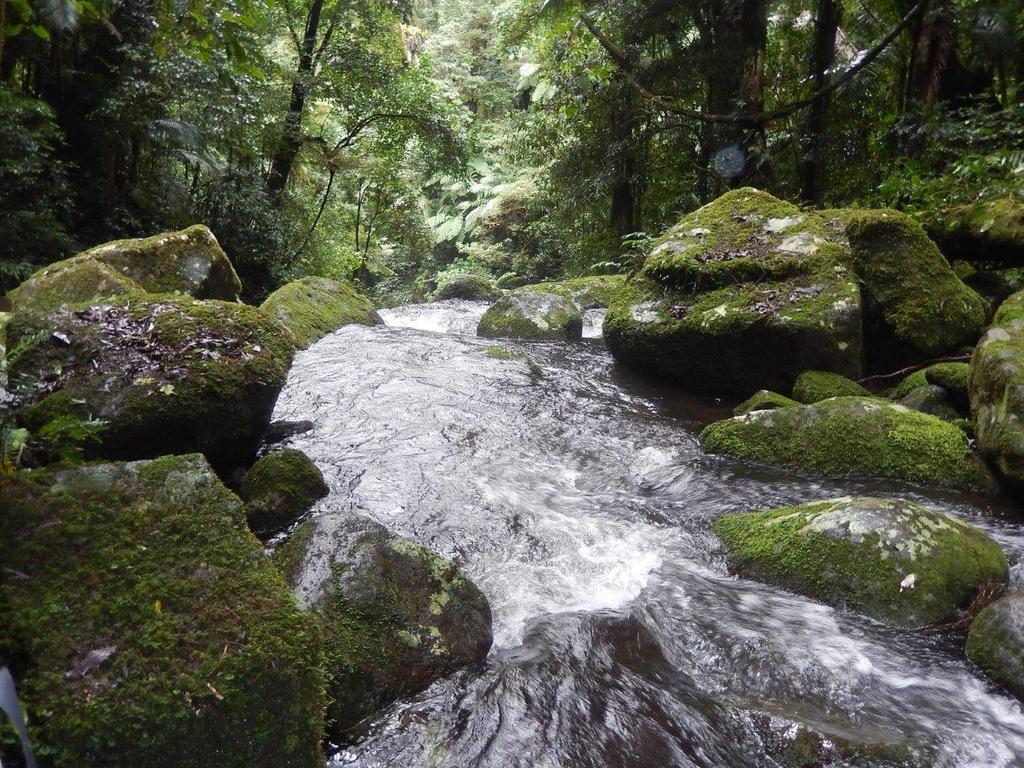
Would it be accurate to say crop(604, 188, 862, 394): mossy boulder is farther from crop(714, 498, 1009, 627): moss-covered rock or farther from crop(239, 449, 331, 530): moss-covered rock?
crop(239, 449, 331, 530): moss-covered rock

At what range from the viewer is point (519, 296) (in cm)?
1109

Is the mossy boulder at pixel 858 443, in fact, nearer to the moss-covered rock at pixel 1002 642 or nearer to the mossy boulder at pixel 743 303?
the mossy boulder at pixel 743 303

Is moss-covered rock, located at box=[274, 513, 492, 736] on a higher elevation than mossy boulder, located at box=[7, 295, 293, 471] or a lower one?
lower

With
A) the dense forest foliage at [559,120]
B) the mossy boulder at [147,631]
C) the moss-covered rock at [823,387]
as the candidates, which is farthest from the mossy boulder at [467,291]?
the mossy boulder at [147,631]

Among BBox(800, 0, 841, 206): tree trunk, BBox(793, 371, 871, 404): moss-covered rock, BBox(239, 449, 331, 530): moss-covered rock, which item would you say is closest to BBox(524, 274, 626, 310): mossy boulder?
→ BBox(800, 0, 841, 206): tree trunk

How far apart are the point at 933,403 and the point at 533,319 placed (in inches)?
233

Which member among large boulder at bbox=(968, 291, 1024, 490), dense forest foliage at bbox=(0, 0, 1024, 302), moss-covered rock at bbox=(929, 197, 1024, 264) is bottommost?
large boulder at bbox=(968, 291, 1024, 490)

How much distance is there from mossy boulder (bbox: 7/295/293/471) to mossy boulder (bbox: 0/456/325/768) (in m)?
1.51

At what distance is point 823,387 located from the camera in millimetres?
6152

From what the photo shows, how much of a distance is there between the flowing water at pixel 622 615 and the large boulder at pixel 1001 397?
378 mm

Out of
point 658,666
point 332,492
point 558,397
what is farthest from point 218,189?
point 658,666

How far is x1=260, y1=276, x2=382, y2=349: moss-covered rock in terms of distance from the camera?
923 centimetres

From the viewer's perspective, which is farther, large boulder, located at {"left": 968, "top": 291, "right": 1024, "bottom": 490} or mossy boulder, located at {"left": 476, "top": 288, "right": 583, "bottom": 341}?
mossy boulder, located at {"left": 476, "top": 288, "right": 583, "bottom": 341}

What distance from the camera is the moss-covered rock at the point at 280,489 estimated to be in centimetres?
400
